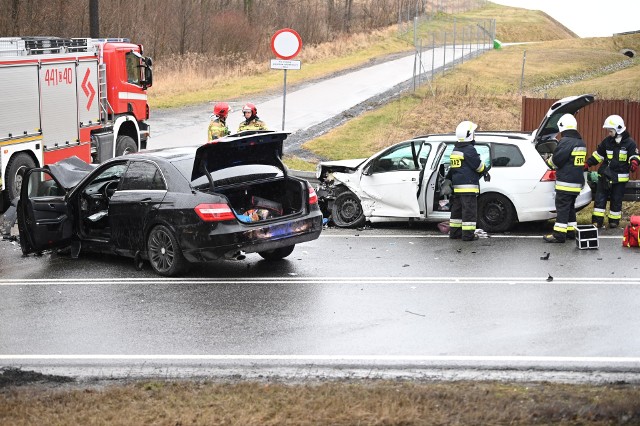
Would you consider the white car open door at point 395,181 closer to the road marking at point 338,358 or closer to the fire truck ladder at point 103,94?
the road marking at point 338,358

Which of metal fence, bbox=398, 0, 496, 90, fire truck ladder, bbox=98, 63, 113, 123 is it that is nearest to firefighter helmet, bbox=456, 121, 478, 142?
fire truck ladder, bbox=98, 63, 113, 123

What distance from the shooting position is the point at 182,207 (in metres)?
11.5

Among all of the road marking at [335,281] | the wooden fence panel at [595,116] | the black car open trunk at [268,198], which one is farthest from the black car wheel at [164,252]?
the wooden fence panel at [595,116]

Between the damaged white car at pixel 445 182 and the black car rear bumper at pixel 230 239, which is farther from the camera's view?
the damaged white car at pixel 445 182

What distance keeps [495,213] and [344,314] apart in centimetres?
521

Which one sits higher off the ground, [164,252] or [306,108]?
[306,108]

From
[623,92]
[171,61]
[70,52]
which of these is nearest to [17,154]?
[70,52]

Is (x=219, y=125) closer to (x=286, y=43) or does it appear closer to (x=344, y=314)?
(x=286, y=43)

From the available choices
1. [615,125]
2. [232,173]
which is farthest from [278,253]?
[615,125]

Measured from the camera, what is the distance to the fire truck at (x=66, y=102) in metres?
17.4

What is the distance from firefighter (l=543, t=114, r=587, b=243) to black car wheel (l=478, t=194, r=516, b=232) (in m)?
0.86

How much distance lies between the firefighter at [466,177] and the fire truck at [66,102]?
7838 millimetres

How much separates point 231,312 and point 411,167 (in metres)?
5.42

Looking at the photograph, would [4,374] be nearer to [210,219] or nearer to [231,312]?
[231,312]
